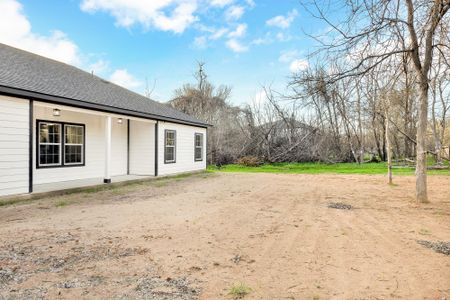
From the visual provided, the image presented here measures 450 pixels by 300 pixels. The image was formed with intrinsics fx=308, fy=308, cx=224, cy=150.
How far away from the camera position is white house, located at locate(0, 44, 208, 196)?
738cm

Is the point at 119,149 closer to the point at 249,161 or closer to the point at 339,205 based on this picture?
the point at 339,205

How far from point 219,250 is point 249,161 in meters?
16.3

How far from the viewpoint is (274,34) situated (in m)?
13.5

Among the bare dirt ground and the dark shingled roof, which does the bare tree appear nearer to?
the bare dirt ground

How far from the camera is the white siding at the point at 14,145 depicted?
7121mm

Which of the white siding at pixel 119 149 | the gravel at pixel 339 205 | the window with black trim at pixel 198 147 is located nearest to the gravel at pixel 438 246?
the gravel at pixel 339 205

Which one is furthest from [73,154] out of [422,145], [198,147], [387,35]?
[422,145]

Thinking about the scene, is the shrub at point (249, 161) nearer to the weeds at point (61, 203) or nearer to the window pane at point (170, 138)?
the window pane at point (170, 138)

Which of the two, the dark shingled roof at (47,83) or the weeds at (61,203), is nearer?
the weeds at (61,203)

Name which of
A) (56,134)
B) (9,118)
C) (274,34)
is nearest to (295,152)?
(274,34)

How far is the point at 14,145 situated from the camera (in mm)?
7328

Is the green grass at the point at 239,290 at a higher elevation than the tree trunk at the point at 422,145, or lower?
lower

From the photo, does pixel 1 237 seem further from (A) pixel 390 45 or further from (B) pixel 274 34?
(B) pixel 274 34

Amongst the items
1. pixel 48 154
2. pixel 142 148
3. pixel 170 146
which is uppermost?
pixel 170 146
